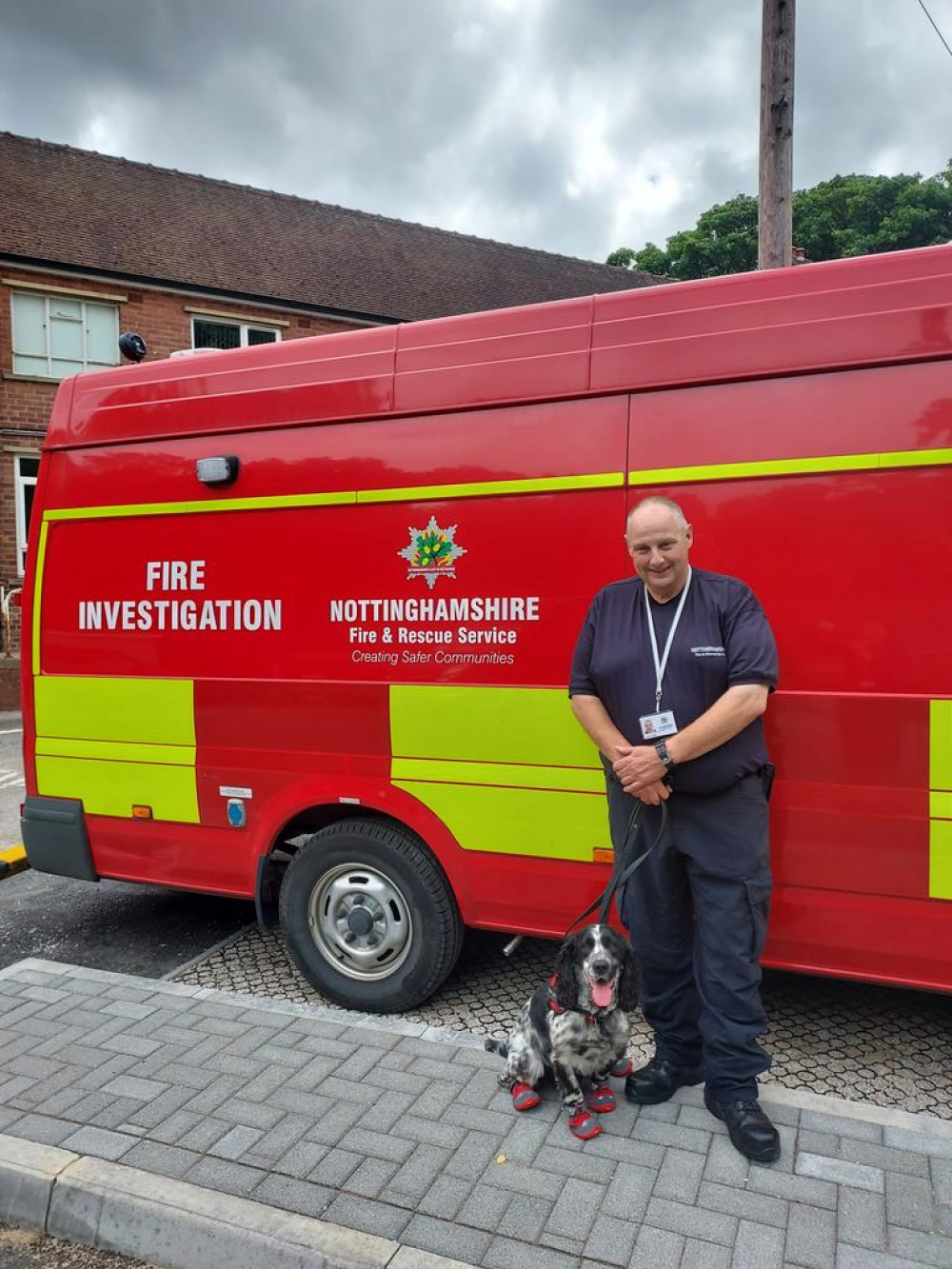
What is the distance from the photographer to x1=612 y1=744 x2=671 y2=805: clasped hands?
2676 mm

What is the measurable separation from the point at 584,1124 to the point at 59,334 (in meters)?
18.4

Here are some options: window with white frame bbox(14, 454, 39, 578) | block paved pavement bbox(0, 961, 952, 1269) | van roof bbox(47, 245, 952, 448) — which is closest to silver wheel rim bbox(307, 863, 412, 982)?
block paved pavement bbox(0, 961, 952, 1269)

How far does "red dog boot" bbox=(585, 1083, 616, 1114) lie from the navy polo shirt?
3.42 feet

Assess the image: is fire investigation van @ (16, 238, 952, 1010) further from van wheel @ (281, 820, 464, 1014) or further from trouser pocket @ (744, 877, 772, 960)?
trouser pocket @ (744, 877, 772, 960)

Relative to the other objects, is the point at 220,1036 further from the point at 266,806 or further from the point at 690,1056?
the point at 690,1056

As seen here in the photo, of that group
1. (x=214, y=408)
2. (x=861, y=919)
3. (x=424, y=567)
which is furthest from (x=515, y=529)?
(x=861, y=919)

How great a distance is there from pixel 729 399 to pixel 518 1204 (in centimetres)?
257

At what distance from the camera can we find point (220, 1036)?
345 cm

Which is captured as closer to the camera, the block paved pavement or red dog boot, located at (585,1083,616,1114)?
the block paved pavement

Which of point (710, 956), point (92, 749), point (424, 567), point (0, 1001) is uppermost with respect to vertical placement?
point (424, 567)

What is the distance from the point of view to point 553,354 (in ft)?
10.9

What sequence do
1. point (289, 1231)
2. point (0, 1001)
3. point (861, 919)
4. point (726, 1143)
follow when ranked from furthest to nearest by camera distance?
point (0, 1001) → point (861, 919) → point (726, 1143) → point (289, 1231)

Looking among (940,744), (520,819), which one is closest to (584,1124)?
(520,819)

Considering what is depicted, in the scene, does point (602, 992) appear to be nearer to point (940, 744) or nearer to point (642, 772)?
point (642, 772)
